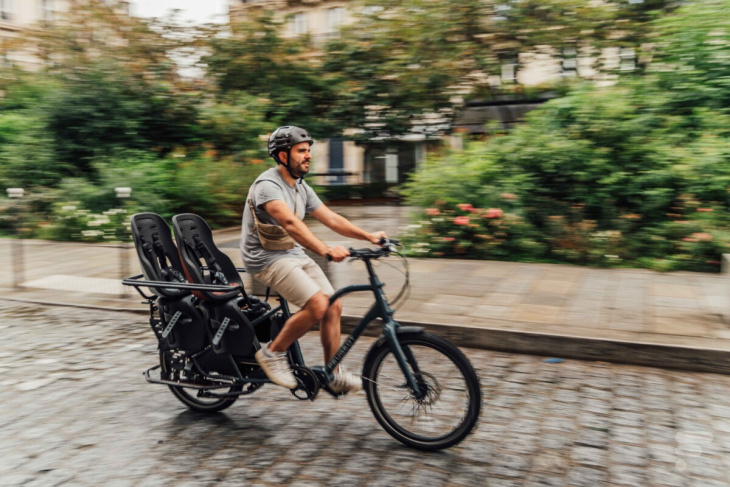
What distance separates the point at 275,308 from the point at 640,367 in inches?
120

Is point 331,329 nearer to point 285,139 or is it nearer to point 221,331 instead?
point 221,331

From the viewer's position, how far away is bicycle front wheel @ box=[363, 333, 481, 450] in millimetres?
3629

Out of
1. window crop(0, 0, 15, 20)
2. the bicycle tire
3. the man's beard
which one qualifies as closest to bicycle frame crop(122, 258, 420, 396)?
the bicycle tire

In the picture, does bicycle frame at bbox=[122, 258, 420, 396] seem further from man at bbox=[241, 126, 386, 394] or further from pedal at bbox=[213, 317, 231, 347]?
pedal at bbox=[213, 317, 231, 347]

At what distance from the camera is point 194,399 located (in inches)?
176

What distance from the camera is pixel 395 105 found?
1805 centimetres

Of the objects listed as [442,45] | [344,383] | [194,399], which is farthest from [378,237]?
[442,45]

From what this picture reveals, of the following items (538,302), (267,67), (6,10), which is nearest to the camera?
(538,302)

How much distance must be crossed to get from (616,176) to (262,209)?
695 cm

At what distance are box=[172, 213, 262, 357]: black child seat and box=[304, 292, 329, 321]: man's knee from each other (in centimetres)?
46

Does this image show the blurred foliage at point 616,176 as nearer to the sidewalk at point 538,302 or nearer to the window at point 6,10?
the sidewalk at point 538,302

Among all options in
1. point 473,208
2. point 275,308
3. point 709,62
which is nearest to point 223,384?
point 275,308

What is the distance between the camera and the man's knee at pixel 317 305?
12.6 ft

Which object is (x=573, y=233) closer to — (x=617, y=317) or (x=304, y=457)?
(x=617, y=317)
